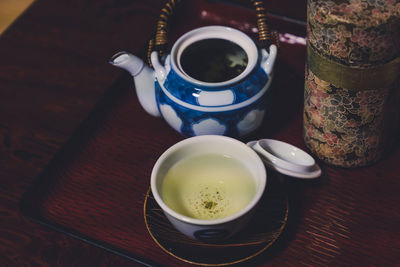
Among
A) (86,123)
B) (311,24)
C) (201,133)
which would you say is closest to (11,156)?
(86,123)

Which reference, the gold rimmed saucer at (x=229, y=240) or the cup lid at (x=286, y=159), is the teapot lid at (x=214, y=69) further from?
the gold rimmed saucer at (x=229, y=240)

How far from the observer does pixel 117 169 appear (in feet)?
3.40

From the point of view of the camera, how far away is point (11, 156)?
3.56 ft

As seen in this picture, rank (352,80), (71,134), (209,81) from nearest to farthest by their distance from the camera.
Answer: (352,80)
(209,81)
(71,134)

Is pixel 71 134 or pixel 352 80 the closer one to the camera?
pixel 352 80

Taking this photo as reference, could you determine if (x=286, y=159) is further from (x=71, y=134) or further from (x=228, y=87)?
(x=71, y=134)

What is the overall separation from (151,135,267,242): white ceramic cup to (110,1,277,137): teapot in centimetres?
6

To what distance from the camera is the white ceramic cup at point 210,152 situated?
79 cm

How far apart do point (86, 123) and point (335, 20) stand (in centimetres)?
58

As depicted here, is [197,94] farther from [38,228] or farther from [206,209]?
[38,228]

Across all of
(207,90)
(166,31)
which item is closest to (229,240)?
(207,90)

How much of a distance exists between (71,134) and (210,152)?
348mm

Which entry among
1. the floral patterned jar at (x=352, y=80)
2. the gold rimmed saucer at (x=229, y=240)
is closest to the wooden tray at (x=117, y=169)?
the gold rimmed saucer at (x=229, y=240)

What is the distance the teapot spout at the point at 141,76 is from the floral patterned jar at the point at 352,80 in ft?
1.01
